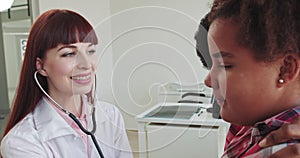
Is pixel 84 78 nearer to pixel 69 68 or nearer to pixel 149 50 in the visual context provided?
pixel 69 68

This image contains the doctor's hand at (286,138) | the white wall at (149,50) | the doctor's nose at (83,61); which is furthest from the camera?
the doctor's nose at (83,61)

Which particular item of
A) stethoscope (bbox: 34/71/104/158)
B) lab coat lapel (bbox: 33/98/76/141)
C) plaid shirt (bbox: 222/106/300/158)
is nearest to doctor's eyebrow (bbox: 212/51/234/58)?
plaid shirt (bbox: 222/106/300/158)

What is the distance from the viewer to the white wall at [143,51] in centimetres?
60

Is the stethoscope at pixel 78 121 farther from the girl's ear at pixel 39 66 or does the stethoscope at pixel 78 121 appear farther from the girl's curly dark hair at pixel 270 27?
the girl's curly dark hair at pixel 270 27

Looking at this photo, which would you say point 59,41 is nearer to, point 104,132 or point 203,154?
point 104,132

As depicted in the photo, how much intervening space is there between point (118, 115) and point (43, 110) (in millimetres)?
227

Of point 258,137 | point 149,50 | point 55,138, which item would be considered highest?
point 149,50

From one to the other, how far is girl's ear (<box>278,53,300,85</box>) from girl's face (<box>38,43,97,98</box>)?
0.43 metres

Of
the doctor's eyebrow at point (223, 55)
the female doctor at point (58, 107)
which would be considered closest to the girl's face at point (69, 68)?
the female doctor at point (58, 107)

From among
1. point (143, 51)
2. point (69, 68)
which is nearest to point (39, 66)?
point (69, 68)

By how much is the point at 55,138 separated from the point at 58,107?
11 cm

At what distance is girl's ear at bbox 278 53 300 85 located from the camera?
1.28 feet

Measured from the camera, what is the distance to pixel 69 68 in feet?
2.77

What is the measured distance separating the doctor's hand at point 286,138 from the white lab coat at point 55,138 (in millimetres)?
535
